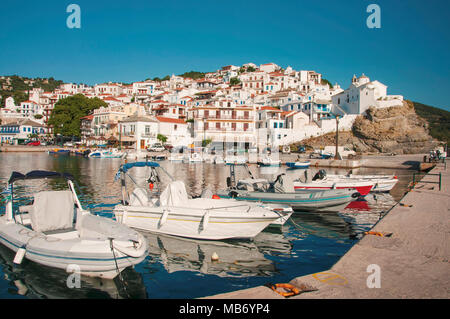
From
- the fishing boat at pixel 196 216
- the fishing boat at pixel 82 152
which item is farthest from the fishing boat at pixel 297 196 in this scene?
the fishing boat at pixel 82 152

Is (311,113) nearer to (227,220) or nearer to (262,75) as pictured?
(262,75)

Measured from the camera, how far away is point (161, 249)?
11.1 meters

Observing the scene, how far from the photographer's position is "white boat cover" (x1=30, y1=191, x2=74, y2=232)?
9336mm

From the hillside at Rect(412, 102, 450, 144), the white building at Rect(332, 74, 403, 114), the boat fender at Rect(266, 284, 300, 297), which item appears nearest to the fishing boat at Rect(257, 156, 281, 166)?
the white building at Rect(332, 74, 403, 114)

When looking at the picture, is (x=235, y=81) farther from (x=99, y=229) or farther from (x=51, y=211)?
(x=99, y=229)

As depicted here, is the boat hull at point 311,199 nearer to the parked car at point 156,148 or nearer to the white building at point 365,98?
the parked car at point 156,148

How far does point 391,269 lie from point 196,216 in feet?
21.7

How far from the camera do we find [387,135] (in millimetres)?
59906

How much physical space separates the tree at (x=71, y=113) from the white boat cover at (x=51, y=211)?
261 ft

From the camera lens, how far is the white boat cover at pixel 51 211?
9336 millimetres

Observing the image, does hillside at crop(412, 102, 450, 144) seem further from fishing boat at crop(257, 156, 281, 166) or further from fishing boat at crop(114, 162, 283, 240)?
fishing boat at crop(114, 162, 283, 240)

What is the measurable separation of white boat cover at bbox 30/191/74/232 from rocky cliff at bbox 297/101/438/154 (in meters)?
57.1
